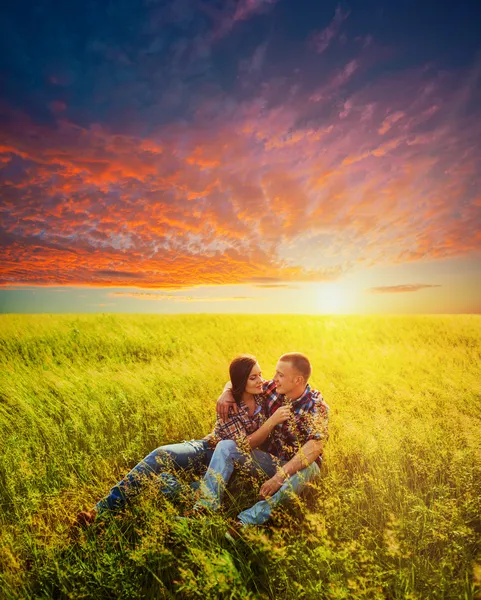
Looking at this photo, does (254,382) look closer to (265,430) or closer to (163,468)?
(265,430)

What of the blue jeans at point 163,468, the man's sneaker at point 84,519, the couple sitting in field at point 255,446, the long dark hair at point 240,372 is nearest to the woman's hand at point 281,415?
the couple sitting in field at point 255,446

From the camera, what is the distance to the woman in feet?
9.85

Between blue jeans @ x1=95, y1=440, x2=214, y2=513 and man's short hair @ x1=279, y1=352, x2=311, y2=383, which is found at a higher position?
man's short hair @ x1=279, y1=352, x2=311, y2=383

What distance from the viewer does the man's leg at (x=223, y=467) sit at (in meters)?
2.70

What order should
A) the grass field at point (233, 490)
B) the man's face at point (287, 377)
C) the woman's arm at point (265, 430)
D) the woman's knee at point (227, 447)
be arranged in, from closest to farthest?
the grass field at point (233, 490) < the woman's knee at point (227, 447) < the woman's arm at point (265, 430) < the man's face at point (287, 377)

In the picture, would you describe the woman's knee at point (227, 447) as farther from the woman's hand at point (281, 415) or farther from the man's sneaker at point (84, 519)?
the man's sneaker at point (84, 519)

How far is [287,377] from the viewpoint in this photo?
134 inches

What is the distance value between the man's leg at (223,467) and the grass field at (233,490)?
160mm

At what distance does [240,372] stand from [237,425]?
0.54m

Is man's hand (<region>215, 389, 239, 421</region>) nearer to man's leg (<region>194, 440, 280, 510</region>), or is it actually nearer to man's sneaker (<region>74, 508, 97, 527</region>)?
man's leg (<region>194, 440, 280, 510</region>)

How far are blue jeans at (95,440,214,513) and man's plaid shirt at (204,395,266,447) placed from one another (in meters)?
0.18

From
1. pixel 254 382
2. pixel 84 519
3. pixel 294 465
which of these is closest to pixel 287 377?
pixel 254 382

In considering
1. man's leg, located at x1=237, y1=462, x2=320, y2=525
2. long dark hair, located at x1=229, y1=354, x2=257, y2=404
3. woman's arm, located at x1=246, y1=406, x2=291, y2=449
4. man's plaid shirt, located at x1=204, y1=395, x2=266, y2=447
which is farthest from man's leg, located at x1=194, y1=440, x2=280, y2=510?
long dark hair, located at x1=229, y1=354, x2=257, y2=404

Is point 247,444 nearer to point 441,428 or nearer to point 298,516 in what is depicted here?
point 298,516
